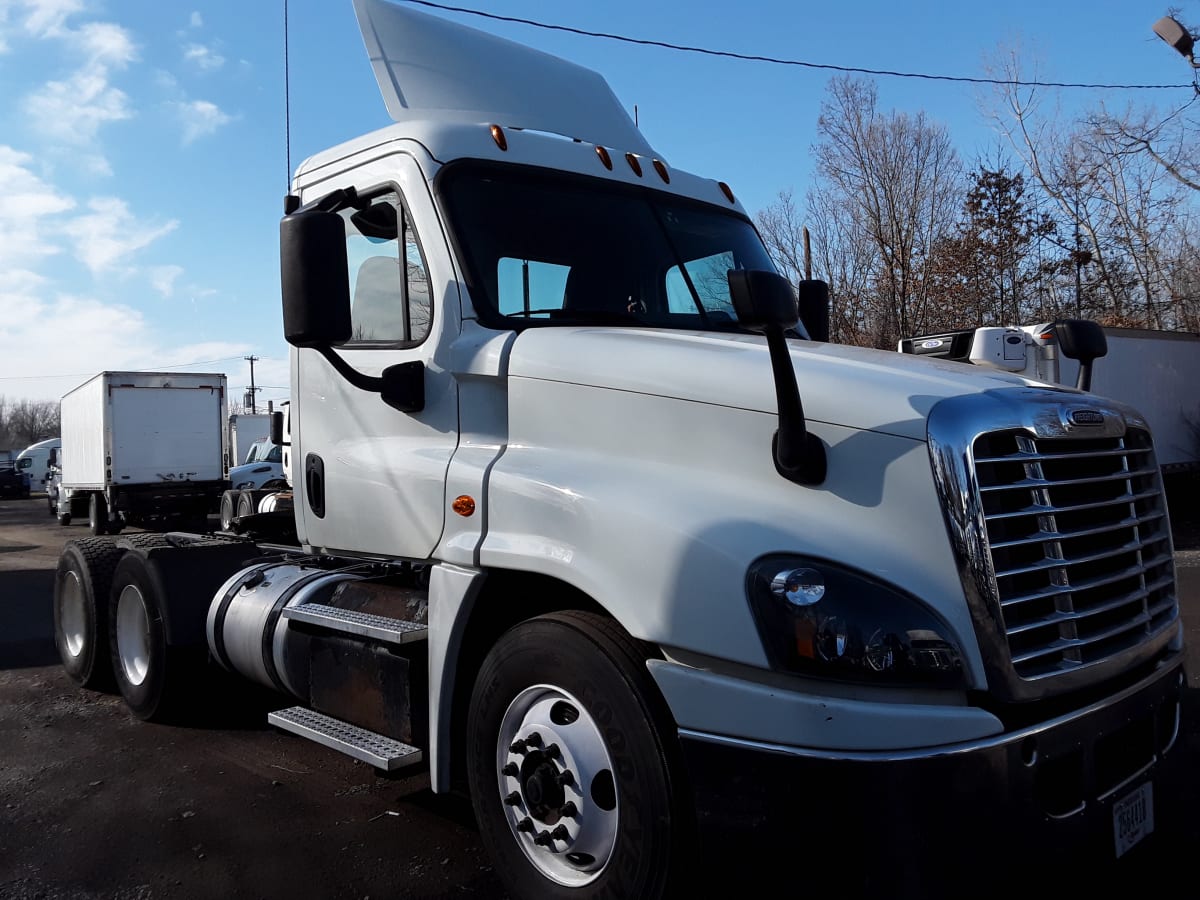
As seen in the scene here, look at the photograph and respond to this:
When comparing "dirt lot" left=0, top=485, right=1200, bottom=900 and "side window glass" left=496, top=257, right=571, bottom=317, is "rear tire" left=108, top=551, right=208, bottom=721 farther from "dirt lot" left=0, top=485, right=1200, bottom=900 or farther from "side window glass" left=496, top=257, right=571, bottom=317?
"side window glass" left=496, top=257, right=571, bottom=317

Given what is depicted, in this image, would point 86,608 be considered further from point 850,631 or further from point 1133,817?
point 1133,817

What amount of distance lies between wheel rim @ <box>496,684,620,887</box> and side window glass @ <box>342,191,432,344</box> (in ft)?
5.03

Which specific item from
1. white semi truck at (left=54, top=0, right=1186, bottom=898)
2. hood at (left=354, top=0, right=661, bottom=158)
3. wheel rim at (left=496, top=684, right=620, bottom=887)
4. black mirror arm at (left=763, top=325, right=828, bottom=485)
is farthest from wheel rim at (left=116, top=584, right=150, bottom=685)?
black mirror arm at (left=763, top=325, right=828, bottom=485)

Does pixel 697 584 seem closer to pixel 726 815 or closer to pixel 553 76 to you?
pixel 726 815

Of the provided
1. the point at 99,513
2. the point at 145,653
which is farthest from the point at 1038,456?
the point at 99,513

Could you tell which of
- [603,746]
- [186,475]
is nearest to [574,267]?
[603,746]

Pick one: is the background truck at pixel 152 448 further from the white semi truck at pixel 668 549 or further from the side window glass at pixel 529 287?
the side window glass at pixel 529 287

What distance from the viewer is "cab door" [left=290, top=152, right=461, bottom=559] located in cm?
369

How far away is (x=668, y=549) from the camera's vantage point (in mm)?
2654

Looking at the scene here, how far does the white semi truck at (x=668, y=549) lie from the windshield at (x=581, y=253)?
2cm

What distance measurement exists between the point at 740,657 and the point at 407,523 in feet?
5.59

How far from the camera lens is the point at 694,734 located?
257 centimetres

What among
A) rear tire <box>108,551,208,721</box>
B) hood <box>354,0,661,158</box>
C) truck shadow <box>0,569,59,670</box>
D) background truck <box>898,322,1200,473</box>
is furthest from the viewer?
background truck <box>898,322,1200,473</box>

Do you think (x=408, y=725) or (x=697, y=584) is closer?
(x=697, y=584)
